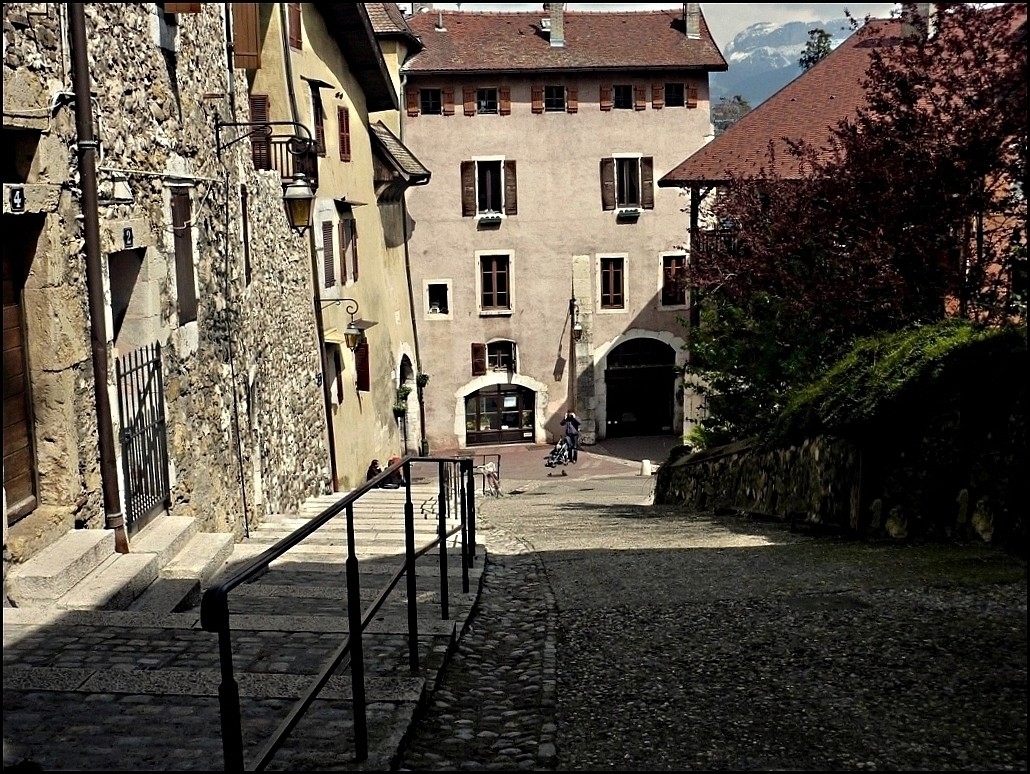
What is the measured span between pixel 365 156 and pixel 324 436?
8509mm

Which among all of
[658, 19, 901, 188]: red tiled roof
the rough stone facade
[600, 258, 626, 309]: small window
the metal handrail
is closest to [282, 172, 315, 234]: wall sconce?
the rough stone facade

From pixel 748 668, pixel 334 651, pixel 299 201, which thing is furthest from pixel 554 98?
pixel 334 651

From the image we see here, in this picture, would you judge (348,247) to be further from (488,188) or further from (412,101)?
(488,188)

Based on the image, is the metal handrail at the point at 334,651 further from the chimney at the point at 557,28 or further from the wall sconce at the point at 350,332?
the chimney at the point at 557,28

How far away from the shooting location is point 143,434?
7906mm

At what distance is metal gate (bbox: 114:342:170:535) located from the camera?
7.51m

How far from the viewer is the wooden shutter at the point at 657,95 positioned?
33.3 m

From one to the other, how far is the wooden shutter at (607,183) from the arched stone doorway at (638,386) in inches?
161

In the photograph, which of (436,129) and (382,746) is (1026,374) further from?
(436,129)

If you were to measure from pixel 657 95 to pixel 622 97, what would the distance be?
0.99 metres

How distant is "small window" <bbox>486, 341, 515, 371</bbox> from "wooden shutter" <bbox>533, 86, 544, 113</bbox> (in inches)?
264

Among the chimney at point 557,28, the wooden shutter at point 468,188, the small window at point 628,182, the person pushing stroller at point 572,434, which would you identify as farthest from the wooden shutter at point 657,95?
the person pushing stroller at point 572,434

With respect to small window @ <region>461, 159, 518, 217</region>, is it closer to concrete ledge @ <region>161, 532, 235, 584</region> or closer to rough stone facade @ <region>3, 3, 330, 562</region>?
rough stone facade @ <region>3, 3, 330, 562</region>

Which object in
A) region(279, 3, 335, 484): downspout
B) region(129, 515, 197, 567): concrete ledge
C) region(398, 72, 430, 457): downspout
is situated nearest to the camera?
region(129, 515, 197, 567): concrete ledge
